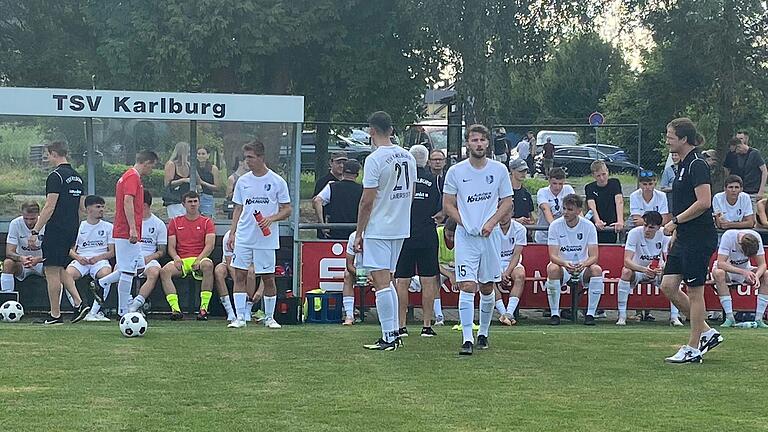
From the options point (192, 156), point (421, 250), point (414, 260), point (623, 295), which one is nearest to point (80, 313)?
point (192, 156)

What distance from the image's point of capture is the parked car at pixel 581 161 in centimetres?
2002

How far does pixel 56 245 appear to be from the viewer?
12461mm

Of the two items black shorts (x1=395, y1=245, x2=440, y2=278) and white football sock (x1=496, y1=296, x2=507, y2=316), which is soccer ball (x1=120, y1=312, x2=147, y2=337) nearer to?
black shorts (x1=395, y1=245, x2=440, y2=278)

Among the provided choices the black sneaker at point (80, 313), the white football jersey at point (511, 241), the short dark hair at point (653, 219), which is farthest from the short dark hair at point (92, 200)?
the short dark hair at point (653, 219)

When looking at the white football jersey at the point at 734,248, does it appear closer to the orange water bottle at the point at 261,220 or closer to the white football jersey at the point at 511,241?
the white football jersey at the point at 511,241

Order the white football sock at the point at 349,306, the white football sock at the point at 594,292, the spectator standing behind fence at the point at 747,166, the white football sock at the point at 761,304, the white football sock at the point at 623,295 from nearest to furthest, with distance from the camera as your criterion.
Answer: the white football sock at the point at 349,306 → the white football sock at the point at 761,304 → the white football sock at the point at 594,292 → the white football sock at the point at 623,295 → the spectator standing behind fence at the point at 747,166

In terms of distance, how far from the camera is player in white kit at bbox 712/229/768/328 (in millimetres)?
14039

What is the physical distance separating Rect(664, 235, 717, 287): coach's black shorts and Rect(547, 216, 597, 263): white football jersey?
4.84 m

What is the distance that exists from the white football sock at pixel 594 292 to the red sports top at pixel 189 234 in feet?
16.2

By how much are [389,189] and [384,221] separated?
299mm

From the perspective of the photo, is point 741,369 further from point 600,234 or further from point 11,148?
point 11,148

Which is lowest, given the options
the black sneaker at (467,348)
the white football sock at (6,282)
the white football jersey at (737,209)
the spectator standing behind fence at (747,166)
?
the black sneaker at (467,348)

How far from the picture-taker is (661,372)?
8844 millimetres

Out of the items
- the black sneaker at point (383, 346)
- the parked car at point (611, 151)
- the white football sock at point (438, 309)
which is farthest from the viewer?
the parked car at point (611, 151)
